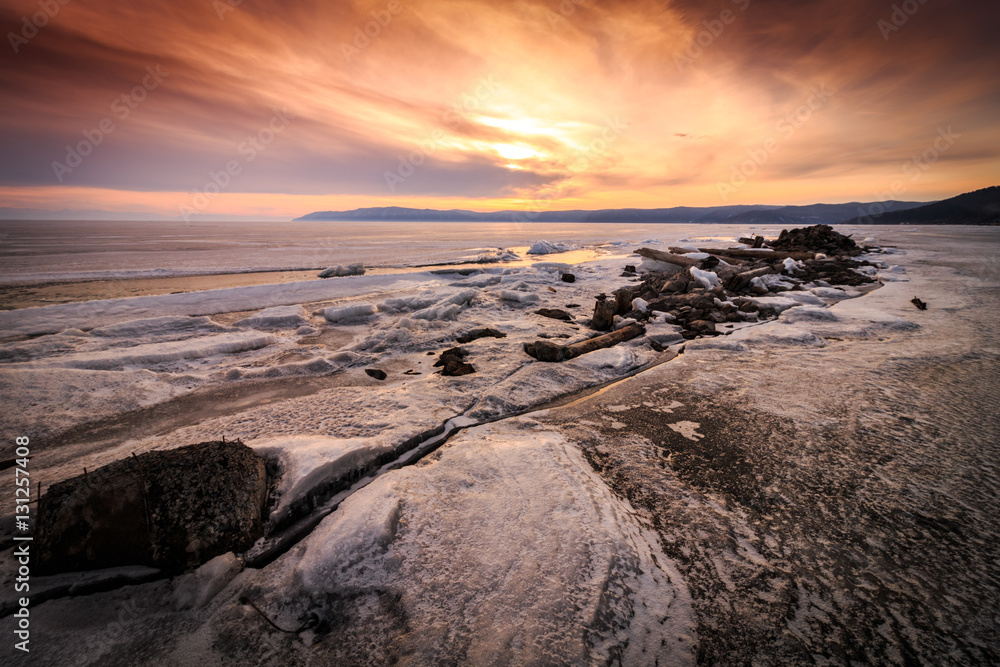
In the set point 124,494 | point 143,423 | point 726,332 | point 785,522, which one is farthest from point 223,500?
point 726,332

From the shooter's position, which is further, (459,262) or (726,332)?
(459,262)

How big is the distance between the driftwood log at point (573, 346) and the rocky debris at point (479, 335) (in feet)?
2.70

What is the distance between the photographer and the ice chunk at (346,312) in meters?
6.65

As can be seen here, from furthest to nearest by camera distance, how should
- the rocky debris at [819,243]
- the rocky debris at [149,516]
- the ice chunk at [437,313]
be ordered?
1. the rocky debris at [819,243]
2. the ice chunk at [437,313]
3. the rocky debris at [149,516]

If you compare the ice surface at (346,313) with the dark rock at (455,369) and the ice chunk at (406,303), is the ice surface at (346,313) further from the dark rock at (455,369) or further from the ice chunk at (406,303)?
the dark rock at (455,369)

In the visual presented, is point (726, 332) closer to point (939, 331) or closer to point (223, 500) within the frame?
point (939, 331)

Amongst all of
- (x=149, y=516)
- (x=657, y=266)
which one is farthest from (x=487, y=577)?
(x=657, y=266)

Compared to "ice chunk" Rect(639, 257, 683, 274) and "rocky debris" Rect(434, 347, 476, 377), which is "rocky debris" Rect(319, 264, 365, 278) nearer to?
"rocky debris" Rect(434, 347, 476, 377)

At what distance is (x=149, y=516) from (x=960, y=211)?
141 metres

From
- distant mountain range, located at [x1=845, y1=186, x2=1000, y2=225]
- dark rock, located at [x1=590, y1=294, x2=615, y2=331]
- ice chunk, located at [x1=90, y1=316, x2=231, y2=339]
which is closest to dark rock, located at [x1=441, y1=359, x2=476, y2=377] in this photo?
dark rock, located at [x1=590, y1=294, x2=615, y2=331]

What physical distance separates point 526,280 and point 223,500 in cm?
906

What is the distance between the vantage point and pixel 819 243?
15523mm

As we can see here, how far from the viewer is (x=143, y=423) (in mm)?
3162

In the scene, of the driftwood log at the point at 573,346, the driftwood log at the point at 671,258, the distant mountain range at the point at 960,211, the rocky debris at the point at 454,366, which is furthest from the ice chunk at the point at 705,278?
the distant mountain range at the point at 960,211
